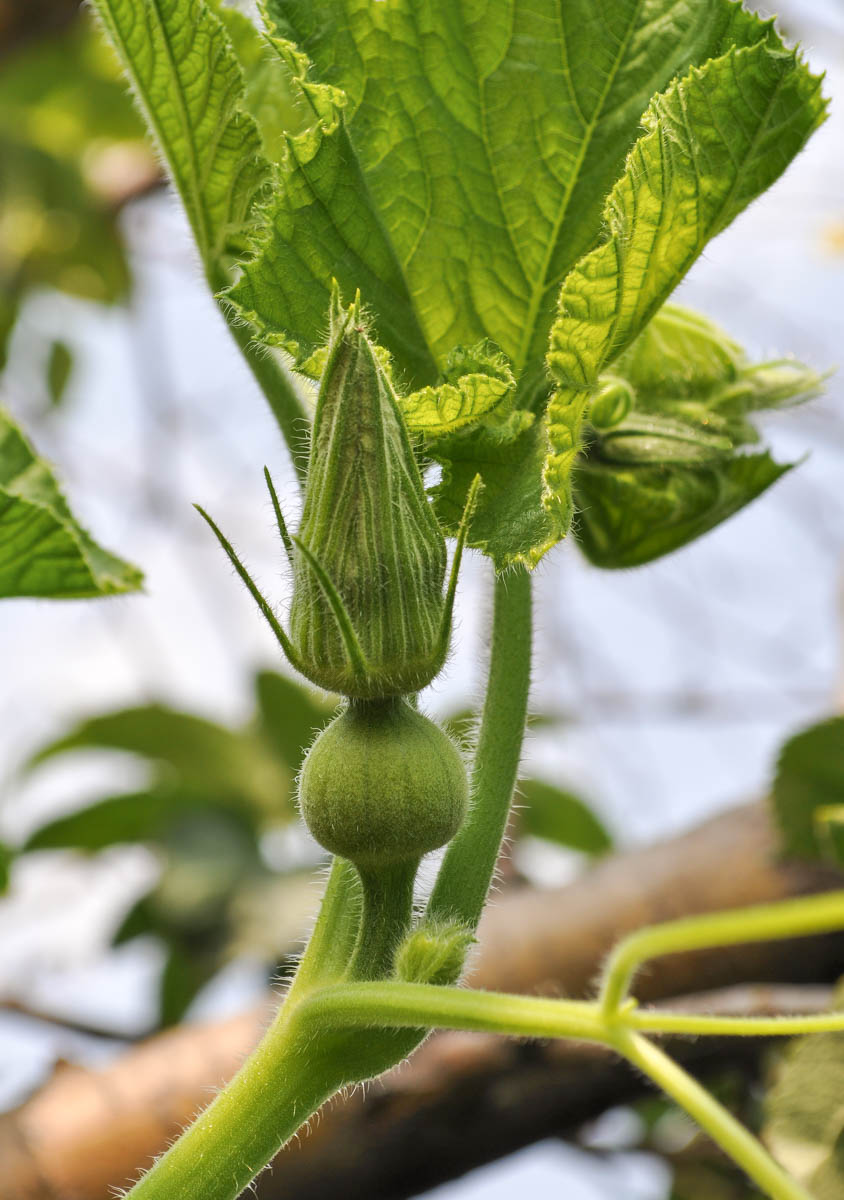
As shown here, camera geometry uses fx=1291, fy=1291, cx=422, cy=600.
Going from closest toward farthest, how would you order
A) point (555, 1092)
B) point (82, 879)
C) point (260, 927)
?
point (555, 1092), point (260, 927), point (82, 879)

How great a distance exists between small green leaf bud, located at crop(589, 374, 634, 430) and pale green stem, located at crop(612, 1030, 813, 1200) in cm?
27

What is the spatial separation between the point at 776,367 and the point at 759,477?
0.22ft

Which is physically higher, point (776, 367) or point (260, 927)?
point (776, 367)

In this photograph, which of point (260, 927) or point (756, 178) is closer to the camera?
point (756, 178)

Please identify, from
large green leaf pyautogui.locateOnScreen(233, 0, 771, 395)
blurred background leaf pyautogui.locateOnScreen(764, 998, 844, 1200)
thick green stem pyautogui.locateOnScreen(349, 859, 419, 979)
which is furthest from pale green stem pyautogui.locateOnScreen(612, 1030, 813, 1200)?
blurred background leaf pyautogui.locateOnScreen(764, 998, 844, 1200)

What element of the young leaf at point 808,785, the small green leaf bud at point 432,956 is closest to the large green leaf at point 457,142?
the small green leaf bud at point 432,956

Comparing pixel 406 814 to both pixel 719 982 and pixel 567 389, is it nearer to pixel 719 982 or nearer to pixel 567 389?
pixel 567 389

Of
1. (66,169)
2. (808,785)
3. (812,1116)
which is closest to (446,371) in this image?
(812,1116)

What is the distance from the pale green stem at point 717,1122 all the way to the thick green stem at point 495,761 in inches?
3.7

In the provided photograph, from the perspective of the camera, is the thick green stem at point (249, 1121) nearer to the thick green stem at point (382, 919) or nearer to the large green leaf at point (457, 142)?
the thick green stem at point (382, 919)

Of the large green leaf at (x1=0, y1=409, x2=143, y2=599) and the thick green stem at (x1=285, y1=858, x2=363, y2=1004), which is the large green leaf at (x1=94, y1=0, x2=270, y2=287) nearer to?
the large green leaf at (x1=0, y1=409, x2=143, y2=599)

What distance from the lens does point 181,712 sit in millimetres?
1959

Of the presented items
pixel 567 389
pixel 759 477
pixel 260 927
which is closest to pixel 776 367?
pixel 759 477

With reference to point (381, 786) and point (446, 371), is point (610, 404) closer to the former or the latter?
point (446, 371)
